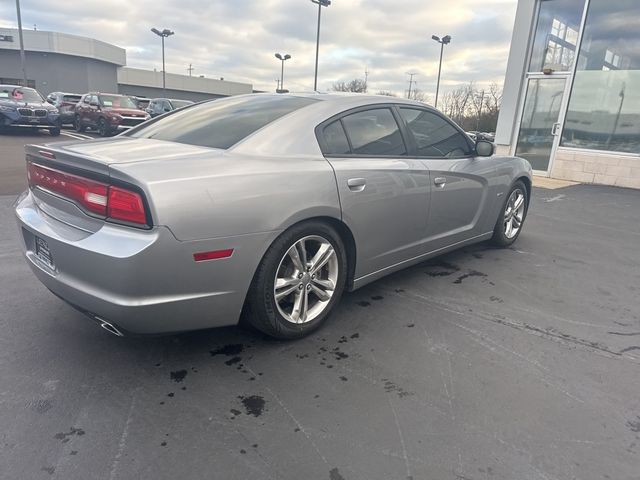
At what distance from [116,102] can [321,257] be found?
17697 mm

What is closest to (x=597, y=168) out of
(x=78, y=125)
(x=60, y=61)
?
(x=78, y=125)

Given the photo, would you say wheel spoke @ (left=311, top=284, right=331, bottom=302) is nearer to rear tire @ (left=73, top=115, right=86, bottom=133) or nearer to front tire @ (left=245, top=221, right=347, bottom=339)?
front tire @ (left=245, top=221, right=347, bottom=339)

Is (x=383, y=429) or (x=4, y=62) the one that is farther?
(x=4, y=62)

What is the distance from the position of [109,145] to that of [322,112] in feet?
4.36

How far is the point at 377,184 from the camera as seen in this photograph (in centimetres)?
307

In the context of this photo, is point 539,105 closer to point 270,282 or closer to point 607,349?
point 607,349

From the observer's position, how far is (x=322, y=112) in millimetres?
2982

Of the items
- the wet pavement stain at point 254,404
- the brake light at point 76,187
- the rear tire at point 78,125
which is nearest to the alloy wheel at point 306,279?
the wet pavement stain at point 254,404

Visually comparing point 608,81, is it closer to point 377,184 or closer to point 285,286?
point 377,184

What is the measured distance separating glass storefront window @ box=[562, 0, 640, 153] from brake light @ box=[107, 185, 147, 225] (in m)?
11.9

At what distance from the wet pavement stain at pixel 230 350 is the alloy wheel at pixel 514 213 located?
3.38m

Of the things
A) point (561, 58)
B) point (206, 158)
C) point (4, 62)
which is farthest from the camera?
point (4, 62)

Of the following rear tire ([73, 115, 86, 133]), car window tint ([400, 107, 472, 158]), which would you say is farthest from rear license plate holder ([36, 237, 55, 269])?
rear tire ([73, 115, 86, 133])

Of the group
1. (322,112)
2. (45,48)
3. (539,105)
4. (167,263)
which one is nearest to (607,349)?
(322,112)
